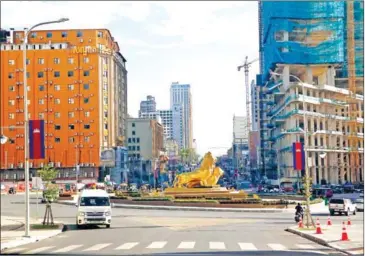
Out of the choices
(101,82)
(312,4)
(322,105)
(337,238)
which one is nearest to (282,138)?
(322,105)

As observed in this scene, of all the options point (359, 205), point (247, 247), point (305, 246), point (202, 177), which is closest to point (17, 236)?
point (247, 247)

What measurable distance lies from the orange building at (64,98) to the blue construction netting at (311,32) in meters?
28.4

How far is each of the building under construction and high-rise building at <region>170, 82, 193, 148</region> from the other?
83.7 feet

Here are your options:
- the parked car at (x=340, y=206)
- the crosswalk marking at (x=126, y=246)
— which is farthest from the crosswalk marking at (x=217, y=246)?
the parked car at (x=340, y=206)

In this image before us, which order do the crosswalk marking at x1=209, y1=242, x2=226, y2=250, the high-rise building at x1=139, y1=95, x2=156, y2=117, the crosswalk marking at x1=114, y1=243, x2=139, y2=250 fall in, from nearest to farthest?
the crosswalk marking at x1=209, y1=242, x2=226, y2=250 < the crosswalk marking at x1=114, y1=243, x2=139, y2=250 < the high-rise building at x1=139, y1=95, x2=156, y2=117

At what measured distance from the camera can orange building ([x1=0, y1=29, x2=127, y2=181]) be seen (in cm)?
9956

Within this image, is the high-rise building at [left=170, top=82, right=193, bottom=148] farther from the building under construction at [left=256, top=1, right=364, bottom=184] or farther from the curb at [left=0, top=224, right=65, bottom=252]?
the curb at [left=0, top=224, right=65, bottom=252]

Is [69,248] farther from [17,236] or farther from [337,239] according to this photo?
[337,239]

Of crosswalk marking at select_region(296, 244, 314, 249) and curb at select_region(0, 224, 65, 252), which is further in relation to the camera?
curb at select_region(0, 224, 65, 252)

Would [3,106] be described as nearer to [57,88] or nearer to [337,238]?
[57,88]

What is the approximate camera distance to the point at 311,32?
10369 cm

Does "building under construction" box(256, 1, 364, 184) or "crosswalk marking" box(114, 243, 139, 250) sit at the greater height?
"building under construction" box(256, 1, 364, 184)

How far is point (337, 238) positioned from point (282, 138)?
3447 inches


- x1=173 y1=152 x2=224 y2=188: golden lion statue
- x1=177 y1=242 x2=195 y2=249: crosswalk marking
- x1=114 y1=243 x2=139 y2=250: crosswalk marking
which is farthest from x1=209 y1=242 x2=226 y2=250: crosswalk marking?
x1=173 y1=152 x2=224 y2=188: golden lion statue
